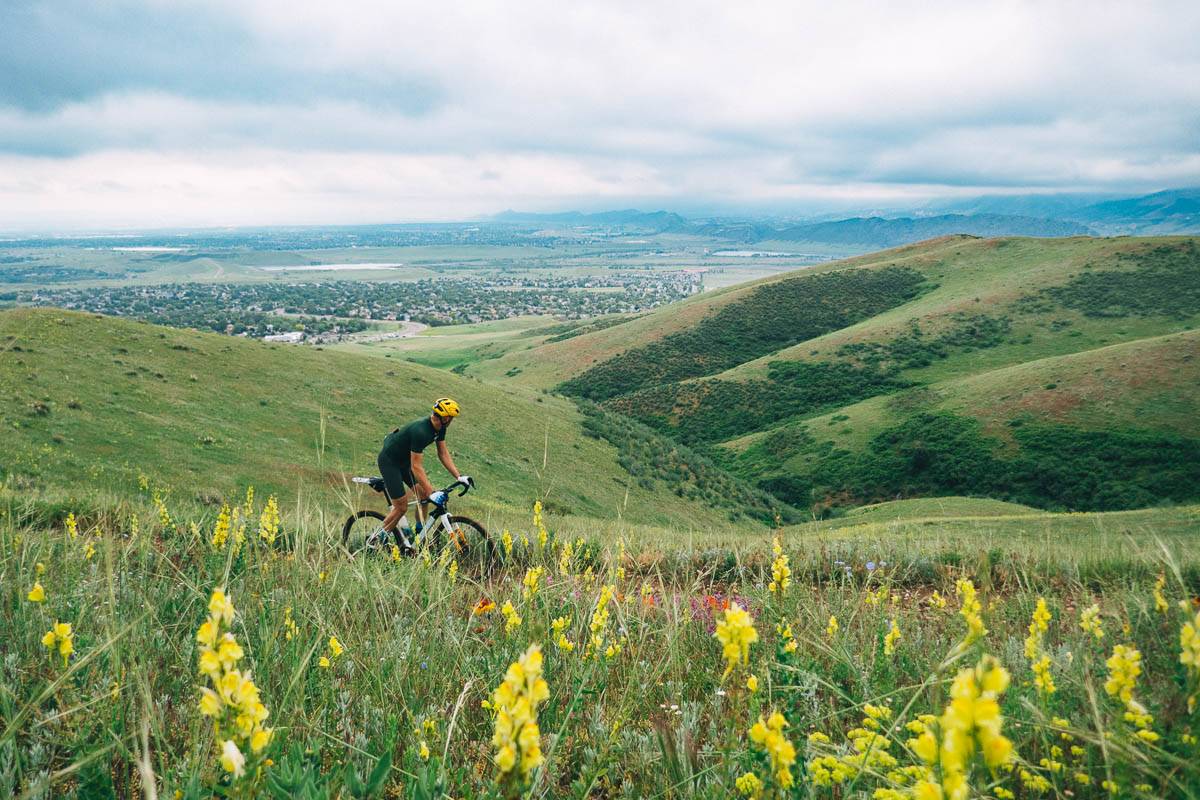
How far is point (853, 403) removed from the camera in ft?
234

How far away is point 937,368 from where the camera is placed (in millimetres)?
75438

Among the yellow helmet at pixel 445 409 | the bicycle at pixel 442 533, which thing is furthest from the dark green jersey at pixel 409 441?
A: the bicycle at pixel 442 533

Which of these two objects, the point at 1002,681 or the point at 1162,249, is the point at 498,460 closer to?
the point at 1002,681

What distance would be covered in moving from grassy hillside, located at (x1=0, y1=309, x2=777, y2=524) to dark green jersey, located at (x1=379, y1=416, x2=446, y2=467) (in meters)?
8.97

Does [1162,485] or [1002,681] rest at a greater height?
[1002,681]

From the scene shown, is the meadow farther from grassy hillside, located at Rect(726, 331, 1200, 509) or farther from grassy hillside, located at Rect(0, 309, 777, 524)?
grassy hillside, located at Rect(726, 331, 1200, 509)

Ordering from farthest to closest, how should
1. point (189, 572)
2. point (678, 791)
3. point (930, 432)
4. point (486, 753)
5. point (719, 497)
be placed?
point (930, 432), point (719, 497), point (189, 572), point (486, 753), point (678, 791)

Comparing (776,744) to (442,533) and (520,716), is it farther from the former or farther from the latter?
(442,533)

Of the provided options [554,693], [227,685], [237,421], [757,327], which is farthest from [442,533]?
[757,327]

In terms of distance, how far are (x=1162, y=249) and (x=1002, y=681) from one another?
125m

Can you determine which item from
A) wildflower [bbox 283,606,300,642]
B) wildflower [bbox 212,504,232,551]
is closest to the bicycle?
wildflower [bbox 212,504,232,551]

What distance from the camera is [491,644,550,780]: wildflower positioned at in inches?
51.7

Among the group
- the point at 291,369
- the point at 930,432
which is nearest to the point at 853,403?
the point at 930,432

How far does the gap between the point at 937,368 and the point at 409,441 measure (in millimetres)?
79079
